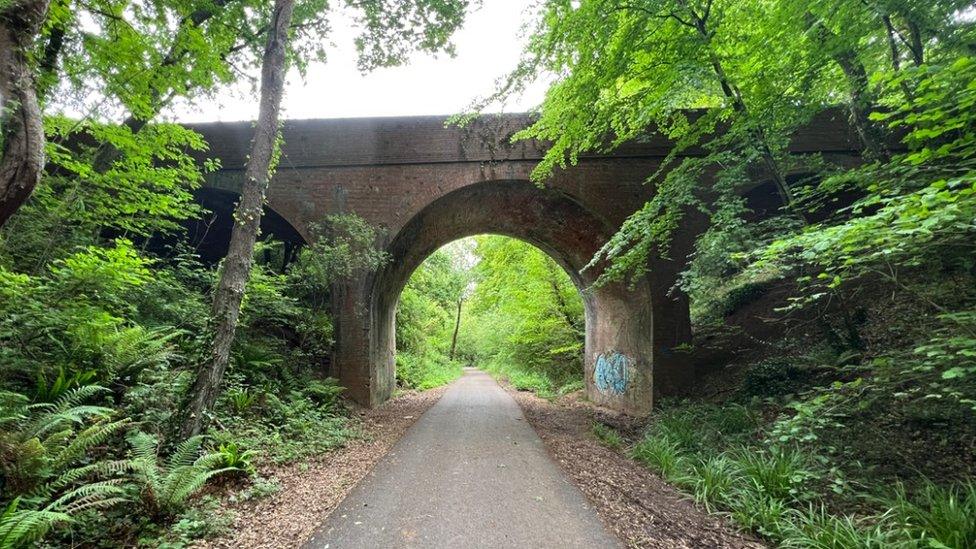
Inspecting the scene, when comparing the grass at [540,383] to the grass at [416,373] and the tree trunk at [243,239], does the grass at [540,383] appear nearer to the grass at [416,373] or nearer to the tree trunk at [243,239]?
the grass at [416,373]

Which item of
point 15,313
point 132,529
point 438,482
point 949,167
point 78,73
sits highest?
point 78,73

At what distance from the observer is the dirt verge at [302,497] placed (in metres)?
3.35

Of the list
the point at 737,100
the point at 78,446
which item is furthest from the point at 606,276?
the point at 78,446

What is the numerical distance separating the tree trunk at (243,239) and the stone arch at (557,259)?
3756mm

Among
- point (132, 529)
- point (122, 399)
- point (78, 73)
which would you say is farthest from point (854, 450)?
point (78, 73)

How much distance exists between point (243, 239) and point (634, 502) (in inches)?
225

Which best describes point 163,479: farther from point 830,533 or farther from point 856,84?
point 856,84

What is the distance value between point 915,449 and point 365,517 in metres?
5.58

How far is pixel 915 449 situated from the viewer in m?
4.04

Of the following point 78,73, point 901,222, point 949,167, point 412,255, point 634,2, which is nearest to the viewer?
point 901,222

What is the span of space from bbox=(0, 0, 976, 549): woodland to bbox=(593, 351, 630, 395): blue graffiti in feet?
4.31

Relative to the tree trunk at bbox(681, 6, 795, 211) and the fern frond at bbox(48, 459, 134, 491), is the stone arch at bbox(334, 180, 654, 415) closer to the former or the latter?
the tree trunk at bbox(681, 6, 795, 211)

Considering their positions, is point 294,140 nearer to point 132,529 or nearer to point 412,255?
point 412,255

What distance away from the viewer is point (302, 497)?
423 centimetres
